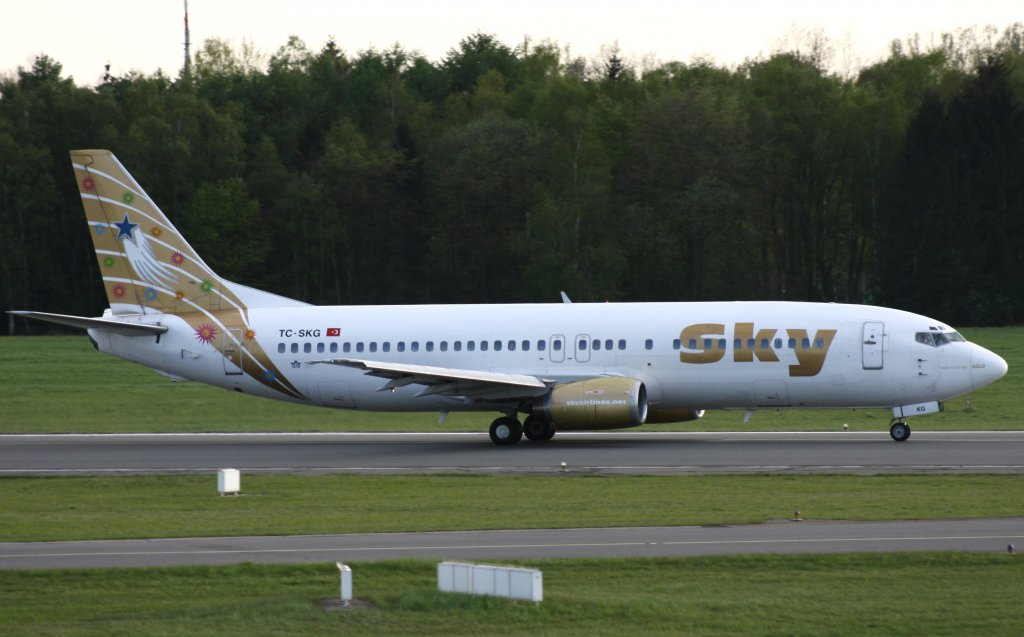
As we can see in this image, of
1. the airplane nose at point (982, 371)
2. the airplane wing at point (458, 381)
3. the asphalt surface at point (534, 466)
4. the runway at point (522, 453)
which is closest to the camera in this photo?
the asphalt surface at point (534, 466)

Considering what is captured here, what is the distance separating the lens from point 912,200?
77688mm

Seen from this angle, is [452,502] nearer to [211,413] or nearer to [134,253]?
[134,253]

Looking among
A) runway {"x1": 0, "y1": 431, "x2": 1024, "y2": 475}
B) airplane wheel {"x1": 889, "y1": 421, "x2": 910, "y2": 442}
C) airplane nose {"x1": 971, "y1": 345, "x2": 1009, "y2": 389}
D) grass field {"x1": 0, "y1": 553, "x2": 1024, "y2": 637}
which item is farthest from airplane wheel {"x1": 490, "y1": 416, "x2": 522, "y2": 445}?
grass field {"x1": 0, "y1": 553, "x2": 1024, "y2": 637}

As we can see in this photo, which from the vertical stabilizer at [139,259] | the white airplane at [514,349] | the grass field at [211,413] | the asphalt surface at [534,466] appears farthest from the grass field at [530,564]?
the grass field at [211,413]

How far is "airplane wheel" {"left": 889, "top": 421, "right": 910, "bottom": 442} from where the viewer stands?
111 ft

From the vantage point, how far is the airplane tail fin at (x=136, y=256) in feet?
128

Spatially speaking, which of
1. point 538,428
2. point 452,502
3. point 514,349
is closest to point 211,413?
point 514,349

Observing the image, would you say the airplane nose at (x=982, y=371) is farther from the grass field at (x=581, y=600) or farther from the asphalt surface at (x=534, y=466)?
the grass field at (x=581, y=600)

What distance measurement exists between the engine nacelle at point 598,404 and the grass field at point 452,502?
604 cm

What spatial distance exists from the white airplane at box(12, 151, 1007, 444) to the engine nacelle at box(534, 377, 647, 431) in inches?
1.5

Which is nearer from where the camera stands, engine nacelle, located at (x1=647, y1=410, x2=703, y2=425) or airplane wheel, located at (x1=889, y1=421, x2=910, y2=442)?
airplane wheel, located at (x1=889, y1=421, x2=910, y2=442)

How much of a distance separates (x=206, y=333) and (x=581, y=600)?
992 inches

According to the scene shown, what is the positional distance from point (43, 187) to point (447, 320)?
2227 inches

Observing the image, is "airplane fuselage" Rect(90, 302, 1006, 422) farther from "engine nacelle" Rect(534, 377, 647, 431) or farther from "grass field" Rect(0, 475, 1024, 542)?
"grass field" Rect(0, 475, 1024, 542)
